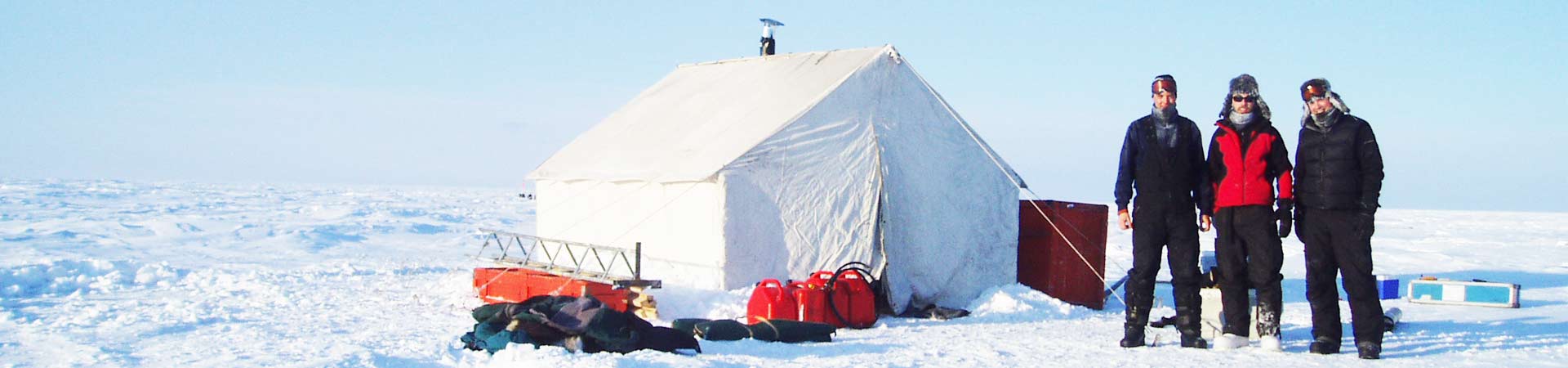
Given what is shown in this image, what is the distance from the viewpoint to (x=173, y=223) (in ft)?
79.8

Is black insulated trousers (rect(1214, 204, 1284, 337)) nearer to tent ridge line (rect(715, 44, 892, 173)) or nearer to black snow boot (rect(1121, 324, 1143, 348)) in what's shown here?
black snow boot (rect(1121, 324, 1143, 348))

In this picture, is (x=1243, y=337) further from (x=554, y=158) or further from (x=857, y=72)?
(x=554, y=158)

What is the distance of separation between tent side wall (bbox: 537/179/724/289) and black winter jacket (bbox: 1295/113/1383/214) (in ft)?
16.6

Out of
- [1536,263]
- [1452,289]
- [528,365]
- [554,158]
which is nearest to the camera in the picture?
[528,365]

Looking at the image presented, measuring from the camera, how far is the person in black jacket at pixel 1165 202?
22.9ft

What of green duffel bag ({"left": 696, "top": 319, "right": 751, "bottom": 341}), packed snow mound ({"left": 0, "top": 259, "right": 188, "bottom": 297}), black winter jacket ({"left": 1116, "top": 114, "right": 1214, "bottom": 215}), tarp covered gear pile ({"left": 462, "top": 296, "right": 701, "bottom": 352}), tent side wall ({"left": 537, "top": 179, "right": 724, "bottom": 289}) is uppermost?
black winter jacket ({"left": 1116, "top": 114, "right": 1214, "bottom": 215})

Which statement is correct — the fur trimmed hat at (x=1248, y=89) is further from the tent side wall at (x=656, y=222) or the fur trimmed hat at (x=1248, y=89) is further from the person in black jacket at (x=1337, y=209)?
the tent side wall at (x=656, y=222)

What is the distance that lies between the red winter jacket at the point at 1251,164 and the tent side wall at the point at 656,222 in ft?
15.0

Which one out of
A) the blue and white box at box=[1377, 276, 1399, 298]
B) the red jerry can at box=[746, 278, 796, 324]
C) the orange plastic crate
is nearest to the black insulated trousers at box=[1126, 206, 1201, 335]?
the red jerry can at box=[746, 278, 796, 324]

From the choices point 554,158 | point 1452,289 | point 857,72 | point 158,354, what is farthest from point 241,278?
point 1452,289

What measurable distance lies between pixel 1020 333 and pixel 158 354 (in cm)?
580

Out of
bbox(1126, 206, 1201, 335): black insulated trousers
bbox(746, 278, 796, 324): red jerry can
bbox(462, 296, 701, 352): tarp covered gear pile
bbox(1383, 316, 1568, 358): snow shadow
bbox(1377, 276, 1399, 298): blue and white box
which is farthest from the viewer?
bbox(1377, 276, 1399, 298): blue and white box

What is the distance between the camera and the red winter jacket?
677 centimetres

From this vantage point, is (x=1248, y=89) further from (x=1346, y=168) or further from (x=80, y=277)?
(x=80, y=277)
